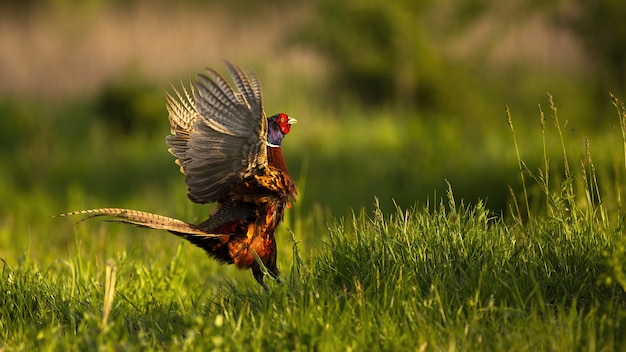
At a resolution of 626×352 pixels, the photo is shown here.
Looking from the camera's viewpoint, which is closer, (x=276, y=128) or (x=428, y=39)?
(x=276, y=128)

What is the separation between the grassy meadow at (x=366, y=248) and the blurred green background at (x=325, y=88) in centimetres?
6

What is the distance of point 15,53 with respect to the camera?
1670 cm

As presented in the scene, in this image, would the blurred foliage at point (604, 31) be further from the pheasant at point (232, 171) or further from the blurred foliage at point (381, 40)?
the pheasant at point (232, 171)

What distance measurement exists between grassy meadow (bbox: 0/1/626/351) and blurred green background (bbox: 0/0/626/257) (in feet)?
0.20

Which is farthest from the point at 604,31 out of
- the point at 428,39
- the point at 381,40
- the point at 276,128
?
the point at 276,128

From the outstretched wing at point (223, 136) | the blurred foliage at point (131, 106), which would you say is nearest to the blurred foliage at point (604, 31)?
the blurred foliage at point (131, 106)

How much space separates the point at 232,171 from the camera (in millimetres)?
4855

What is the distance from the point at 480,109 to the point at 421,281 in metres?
9.11

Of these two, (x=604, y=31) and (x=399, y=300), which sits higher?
(x=604, y=31)

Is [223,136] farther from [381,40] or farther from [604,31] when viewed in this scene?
[604,31]

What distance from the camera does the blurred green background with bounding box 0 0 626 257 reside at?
1006 centimetres

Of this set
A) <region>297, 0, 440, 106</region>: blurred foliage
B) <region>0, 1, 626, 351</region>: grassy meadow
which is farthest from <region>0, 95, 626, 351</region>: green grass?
<region>297, 0, 440, 106</region>: blurred foliage

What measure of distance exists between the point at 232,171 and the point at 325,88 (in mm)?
10125

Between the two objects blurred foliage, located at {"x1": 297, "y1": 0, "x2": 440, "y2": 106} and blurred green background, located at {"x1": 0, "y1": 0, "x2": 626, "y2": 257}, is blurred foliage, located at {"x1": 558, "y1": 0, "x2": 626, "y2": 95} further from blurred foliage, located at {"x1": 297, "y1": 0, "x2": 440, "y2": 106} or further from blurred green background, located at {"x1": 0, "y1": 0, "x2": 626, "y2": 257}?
blurred foliage, located at {"x1": 297, "y1": 0, "x2": 440, "y2": 106}
